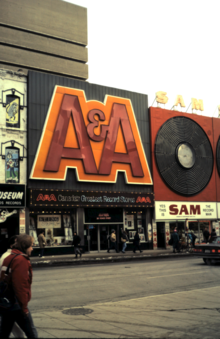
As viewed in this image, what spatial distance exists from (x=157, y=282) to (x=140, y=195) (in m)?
18.8

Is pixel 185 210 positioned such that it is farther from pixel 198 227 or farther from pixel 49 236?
pixel 49 236

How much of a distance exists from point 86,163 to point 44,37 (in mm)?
56756

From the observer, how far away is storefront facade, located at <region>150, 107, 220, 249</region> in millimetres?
33344

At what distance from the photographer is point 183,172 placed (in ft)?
115

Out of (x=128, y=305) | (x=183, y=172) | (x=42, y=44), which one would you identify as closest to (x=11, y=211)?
(x=183, y=172)

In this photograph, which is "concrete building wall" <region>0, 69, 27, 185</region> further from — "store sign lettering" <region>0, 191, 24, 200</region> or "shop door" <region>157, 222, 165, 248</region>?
"shop door" <region>157, 222, 165, 248</region>

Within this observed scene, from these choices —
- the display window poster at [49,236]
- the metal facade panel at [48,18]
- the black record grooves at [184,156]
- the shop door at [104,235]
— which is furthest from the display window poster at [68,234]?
the metal facade panel at [48,18]

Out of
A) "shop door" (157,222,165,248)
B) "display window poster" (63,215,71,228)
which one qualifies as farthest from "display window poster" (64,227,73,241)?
"shop door" (157,222,165,248)

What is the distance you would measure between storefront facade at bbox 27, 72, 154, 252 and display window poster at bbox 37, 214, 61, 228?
0.24 feet

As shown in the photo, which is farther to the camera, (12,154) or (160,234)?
(160,234)

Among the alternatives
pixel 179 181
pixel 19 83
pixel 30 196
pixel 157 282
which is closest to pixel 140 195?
pixel 179 181

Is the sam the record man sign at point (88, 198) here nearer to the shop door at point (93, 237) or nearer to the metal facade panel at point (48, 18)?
the shop door at point (93, 237)

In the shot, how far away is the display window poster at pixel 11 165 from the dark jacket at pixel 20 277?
2150 cm

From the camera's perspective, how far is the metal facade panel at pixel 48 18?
72.4 m
